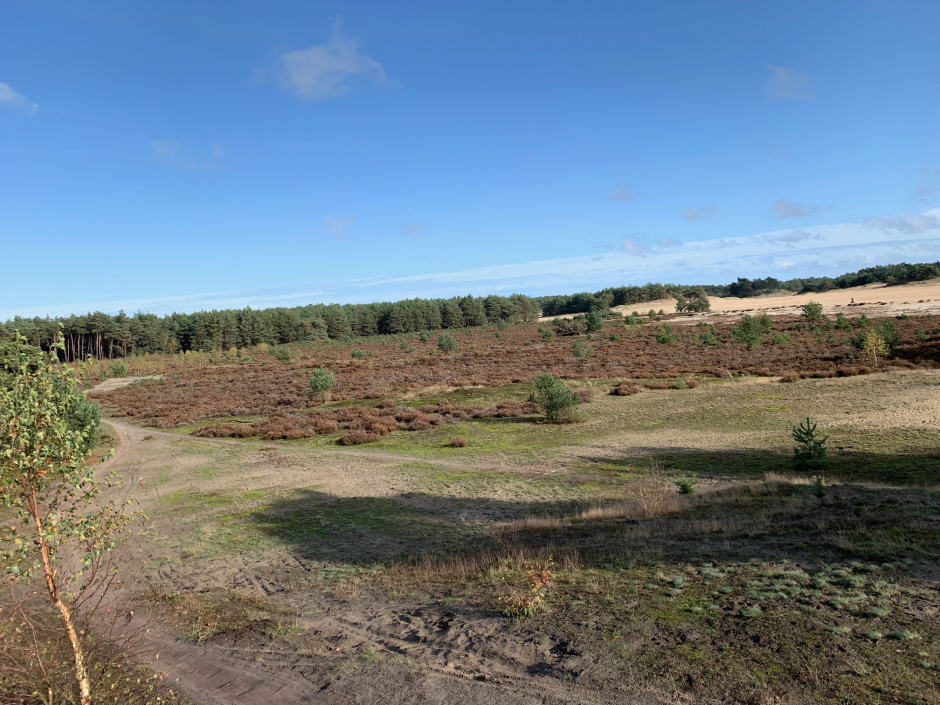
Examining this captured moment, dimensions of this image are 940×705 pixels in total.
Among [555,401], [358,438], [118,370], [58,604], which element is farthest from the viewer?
[118,370]

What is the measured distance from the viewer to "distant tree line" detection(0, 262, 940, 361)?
8912cm

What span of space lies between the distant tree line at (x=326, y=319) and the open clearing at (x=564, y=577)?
78472mm

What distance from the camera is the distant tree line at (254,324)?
289 ft

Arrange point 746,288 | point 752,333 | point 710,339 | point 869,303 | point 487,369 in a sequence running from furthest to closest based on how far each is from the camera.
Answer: point 746,288, point 869,303, point 710,339, point 752,333, point 487,369

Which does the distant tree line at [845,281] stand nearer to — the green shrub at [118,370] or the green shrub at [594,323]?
the green shrub at [594,323]

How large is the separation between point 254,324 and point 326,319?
582 inches

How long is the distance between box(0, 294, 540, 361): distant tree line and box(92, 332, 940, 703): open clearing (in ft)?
260

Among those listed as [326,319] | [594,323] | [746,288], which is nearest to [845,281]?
[746,288]

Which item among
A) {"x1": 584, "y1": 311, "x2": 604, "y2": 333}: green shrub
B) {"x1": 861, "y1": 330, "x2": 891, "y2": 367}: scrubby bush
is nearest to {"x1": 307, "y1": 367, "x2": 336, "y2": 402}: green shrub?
{"x1": 861, "y1": 330, "x2": 891, "y2": 367}: scrubby bush

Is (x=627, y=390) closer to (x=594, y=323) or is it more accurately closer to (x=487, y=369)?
(x=487, y=369)

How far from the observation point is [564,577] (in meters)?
8.86

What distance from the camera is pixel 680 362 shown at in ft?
146

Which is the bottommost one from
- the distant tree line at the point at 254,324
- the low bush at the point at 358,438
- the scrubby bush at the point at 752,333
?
the low bush at the point at 358,438

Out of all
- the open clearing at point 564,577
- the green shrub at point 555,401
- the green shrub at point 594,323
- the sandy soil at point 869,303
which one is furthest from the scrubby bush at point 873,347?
the green shrub at point 594,323
